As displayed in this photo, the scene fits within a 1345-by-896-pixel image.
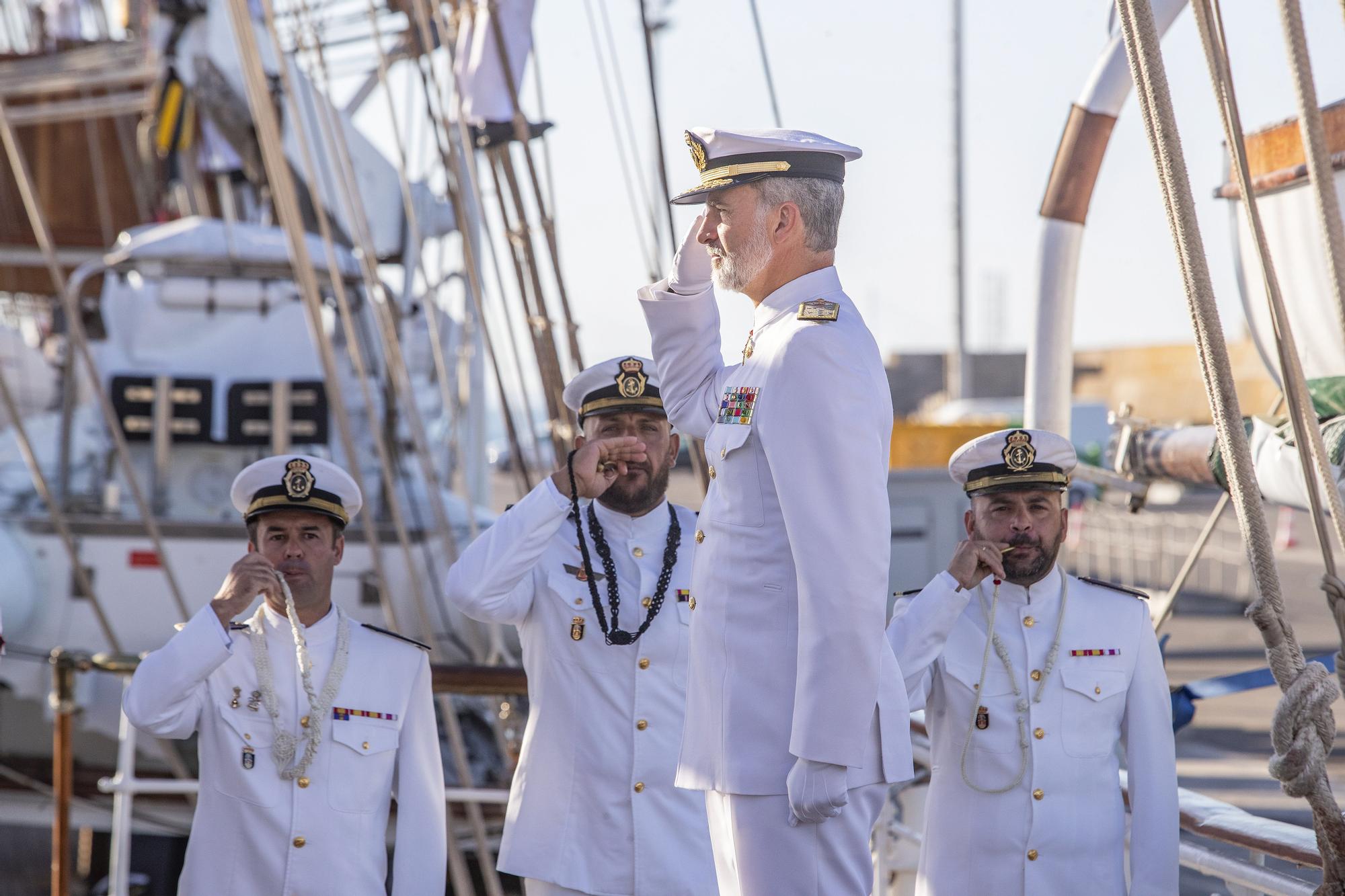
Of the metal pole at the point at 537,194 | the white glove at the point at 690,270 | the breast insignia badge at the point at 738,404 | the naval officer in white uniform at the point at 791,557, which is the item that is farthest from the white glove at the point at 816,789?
the metal pole at the point at 537,194

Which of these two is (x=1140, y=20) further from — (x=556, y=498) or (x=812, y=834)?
(x=556, y=498)

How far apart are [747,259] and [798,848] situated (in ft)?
2.53

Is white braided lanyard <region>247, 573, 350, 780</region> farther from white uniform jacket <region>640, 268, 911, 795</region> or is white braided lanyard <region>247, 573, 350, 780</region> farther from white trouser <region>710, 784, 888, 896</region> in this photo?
white trouser <region>710, 784, 888, 896</region>

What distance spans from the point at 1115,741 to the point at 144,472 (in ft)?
17.7

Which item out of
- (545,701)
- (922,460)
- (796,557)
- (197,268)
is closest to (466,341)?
(197,268)

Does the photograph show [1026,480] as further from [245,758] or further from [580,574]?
[245,758]

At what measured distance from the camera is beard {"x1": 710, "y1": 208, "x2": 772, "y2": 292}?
1906mm

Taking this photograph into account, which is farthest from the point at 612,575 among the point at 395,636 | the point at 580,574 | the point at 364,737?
the point at 364,737

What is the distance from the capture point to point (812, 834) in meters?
1.78

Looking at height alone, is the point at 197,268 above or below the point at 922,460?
above

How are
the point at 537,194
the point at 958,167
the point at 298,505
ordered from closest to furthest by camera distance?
1. the point at 298,505
2. the point at 537,194
3. the point at 958,167

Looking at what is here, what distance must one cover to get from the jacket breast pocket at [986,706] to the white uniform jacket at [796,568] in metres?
0.61

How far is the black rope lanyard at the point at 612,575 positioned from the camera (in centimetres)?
255

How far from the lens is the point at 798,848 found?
1.78 metres
